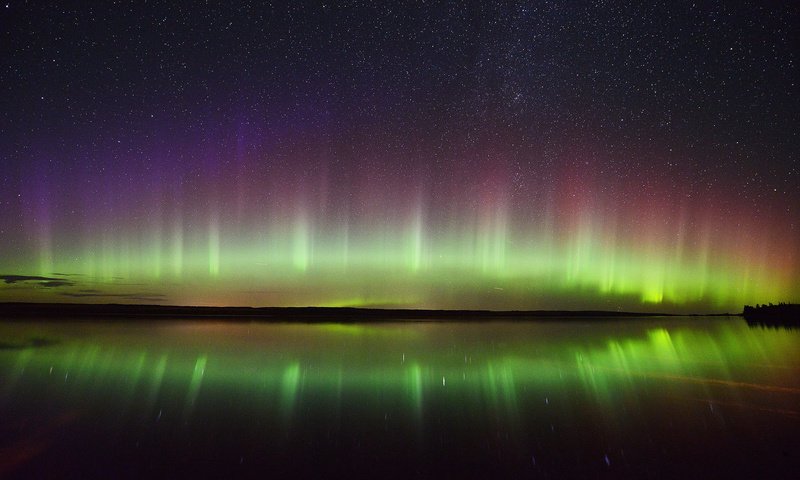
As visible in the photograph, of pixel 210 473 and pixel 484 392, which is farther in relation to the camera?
pixel 484 392

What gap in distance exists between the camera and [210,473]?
492 centimetres

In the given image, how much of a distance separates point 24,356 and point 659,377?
16.3 m

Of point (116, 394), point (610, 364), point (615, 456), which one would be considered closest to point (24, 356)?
point (116, 394)

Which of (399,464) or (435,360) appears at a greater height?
(399,464)

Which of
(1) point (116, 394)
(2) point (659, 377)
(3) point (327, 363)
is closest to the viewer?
(1) point (116, 394)

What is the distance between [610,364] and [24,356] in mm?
15918

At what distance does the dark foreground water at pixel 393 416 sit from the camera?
17.3ft

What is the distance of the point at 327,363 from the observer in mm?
12641

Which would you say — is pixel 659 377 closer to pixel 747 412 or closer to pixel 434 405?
pixel 747 412

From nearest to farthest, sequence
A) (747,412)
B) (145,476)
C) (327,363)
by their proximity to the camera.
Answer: (145,476) → (747,412) → (327,363)

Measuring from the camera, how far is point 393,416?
24.0 ft

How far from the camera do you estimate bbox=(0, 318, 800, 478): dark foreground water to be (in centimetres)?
527

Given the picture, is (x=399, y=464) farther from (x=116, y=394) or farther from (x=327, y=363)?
(x=327, y=363)

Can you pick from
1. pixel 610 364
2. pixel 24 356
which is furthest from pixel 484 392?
pixel 24 356
